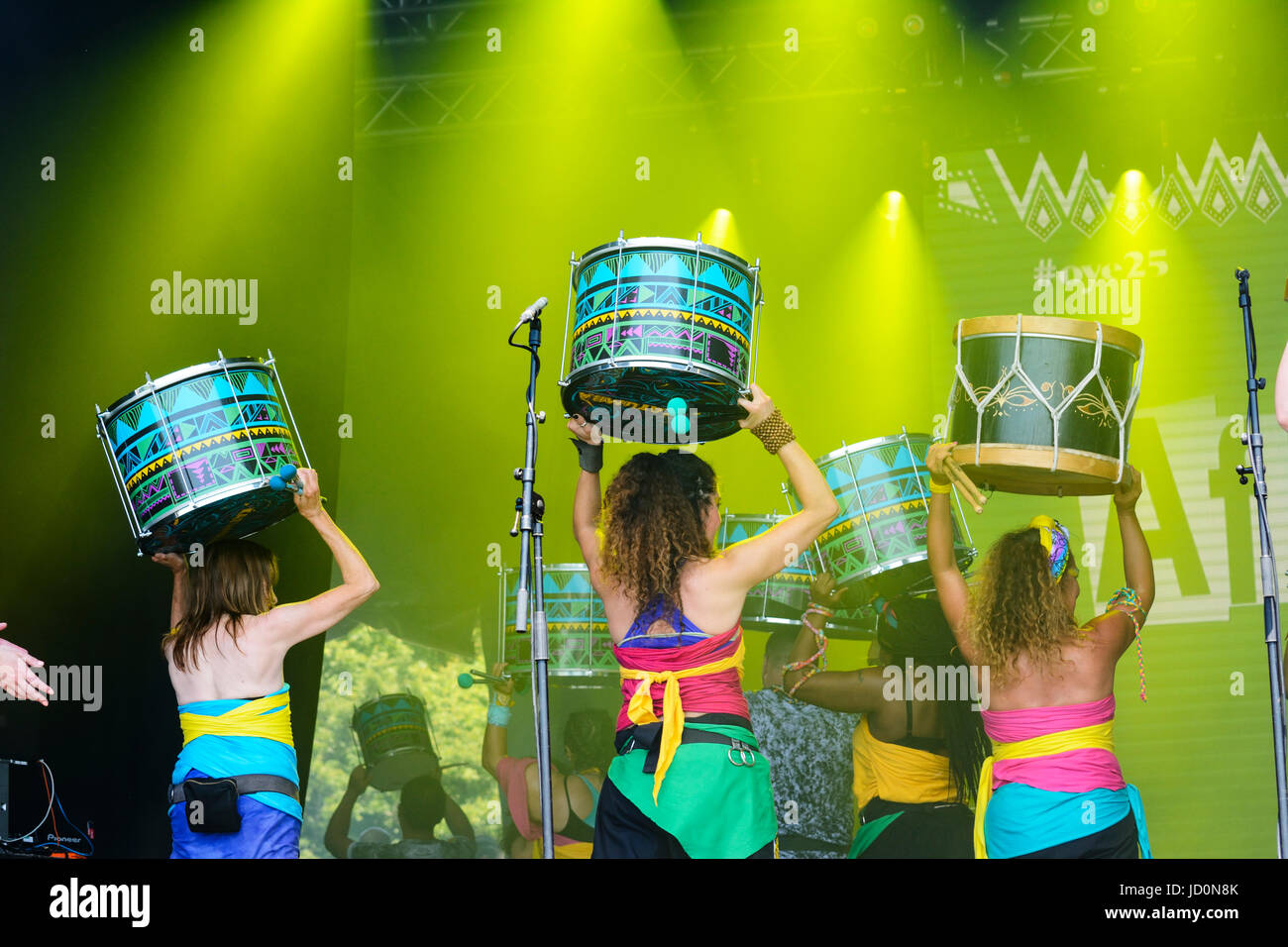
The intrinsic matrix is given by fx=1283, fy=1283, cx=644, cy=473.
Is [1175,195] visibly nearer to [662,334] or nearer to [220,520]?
[662,334]

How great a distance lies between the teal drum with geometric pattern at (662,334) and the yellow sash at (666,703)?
26.3 inches

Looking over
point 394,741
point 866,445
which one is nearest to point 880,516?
point 866,445

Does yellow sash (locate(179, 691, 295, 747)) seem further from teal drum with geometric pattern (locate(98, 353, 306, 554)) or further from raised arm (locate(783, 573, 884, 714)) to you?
raised arm (locate(783, 573, 884, 714))

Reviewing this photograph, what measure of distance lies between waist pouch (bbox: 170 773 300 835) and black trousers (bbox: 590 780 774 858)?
41.1 inches

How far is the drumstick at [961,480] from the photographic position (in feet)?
12.3

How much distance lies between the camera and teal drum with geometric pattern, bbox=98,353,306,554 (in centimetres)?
379

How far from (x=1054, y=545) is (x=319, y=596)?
221 cm

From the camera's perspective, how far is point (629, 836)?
3.36 m

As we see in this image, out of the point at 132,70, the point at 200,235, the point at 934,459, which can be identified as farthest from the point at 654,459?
the point at 132,70

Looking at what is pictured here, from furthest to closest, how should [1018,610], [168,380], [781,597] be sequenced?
1. [781,597]
2. [168,380]
3. [1018,610]

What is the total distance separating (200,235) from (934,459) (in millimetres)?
3298

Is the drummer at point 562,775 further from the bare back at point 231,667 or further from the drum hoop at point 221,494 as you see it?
the drum hoop at point 221,494

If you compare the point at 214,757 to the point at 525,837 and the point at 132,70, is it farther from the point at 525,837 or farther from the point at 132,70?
the point at 132,70

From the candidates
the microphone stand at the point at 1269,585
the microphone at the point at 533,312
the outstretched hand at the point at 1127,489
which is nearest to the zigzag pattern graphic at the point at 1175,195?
the microphone stand at the point at 1269,585
